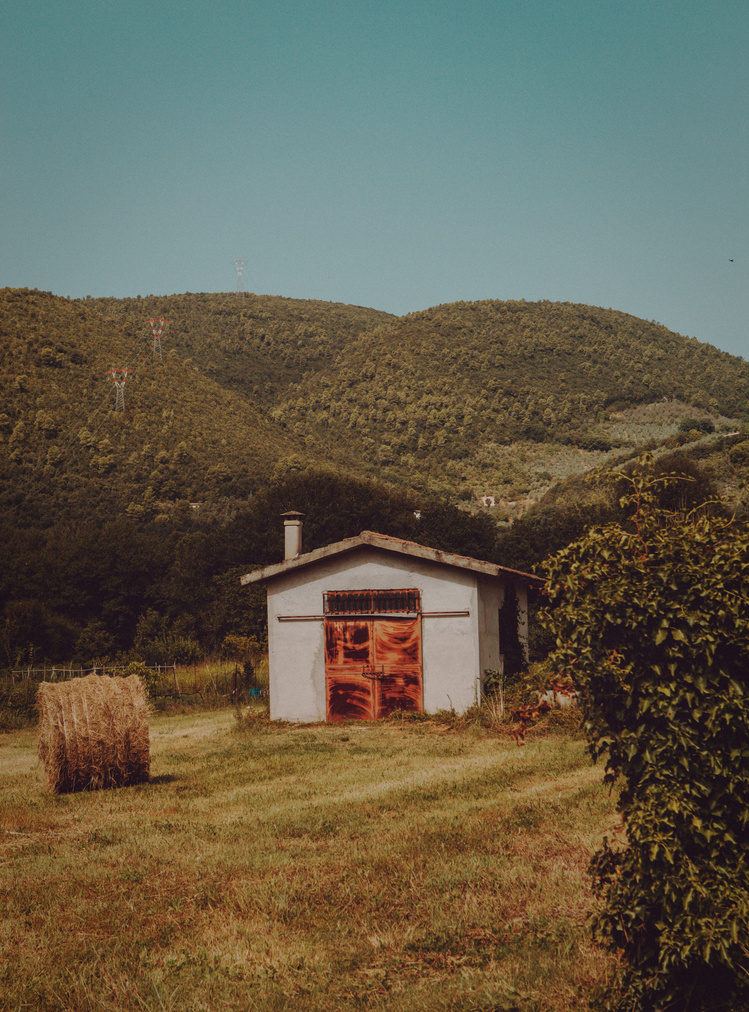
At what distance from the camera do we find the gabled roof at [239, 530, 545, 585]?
751 inches

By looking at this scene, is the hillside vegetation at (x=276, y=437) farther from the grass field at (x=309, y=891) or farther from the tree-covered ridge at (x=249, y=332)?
the grass field at (x=309, y=891)

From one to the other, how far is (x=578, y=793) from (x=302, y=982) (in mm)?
5743

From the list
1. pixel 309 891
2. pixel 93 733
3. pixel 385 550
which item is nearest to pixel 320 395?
pixel 385 550

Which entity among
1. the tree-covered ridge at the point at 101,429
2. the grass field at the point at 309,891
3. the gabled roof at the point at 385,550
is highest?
the tree-covered ridge at the point at 101,429

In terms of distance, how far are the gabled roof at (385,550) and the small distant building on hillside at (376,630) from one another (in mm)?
26

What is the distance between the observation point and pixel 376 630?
19859 millimetres

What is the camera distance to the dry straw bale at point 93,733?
12.1 m

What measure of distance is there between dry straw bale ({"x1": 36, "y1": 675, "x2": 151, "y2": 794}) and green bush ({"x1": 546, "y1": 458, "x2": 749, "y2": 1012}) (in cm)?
900

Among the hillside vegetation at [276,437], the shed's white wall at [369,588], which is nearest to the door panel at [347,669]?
the shed's white wall at [369,588]

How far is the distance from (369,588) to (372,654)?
152 centimetres

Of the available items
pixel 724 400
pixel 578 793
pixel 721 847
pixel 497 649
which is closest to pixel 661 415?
pixel 724 400

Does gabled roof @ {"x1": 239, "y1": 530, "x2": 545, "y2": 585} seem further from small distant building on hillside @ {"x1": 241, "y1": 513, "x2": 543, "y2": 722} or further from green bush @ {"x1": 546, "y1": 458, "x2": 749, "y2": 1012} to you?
green bush @ {"x1": 546, "y1": 458, "x2": 749, "y2": 1012}

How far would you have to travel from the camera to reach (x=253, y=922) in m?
6.22

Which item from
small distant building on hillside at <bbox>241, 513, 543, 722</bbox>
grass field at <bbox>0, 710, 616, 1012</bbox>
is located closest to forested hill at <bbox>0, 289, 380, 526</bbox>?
small distant building on hillside at <bbox>241, 513, 543, 722</bbox>
